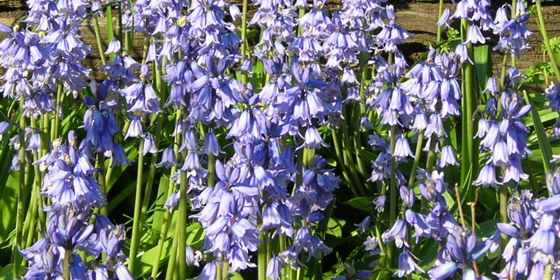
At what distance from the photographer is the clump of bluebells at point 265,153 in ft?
6.73

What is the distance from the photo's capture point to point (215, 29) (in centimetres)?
273

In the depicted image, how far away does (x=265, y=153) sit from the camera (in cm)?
215

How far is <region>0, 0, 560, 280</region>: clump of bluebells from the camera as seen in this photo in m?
2.05

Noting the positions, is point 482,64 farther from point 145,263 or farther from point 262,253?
point 262,253

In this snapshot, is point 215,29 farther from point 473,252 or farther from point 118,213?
point 118,213

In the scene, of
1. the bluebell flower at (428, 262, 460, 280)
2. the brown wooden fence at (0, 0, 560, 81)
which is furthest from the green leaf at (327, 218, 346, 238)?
the brown wooden fence at (0, 0, 560, 81)

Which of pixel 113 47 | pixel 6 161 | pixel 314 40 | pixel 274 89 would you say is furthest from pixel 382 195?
pixel 6 161

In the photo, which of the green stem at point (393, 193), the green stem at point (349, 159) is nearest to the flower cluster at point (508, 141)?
the green stem at point (393, 193)

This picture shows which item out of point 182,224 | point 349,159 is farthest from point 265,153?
point 349,159

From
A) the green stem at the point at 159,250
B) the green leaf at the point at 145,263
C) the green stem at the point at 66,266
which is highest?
the green stem at the point at 66,266

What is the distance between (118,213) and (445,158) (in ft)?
7.05

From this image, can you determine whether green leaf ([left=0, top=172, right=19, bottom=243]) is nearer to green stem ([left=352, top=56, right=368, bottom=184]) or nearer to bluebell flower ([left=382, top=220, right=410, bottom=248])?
green stem ([left=352, top=56, right=368, bottom=184])

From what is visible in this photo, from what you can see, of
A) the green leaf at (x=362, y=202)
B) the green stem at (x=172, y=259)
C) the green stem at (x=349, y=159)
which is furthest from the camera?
the green stem at (x=349, y=159)

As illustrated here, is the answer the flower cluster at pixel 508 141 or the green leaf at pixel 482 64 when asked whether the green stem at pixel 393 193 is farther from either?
the green leaf at pixel 482 64
